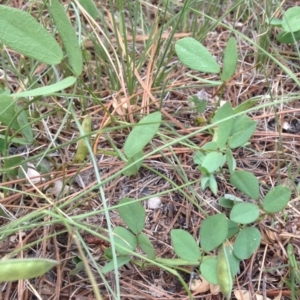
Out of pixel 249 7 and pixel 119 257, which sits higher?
pixel 249 7

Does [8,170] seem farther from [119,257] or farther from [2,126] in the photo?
[119,257]

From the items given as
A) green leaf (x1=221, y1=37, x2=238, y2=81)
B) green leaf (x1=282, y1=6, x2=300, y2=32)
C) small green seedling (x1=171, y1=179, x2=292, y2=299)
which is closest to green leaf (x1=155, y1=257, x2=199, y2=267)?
small green seedling (x1=171, y1=179, x2=292, y2=299)

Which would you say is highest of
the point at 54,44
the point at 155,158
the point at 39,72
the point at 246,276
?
the point at 54,44

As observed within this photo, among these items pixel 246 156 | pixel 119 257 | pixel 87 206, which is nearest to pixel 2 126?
pixel 87 206

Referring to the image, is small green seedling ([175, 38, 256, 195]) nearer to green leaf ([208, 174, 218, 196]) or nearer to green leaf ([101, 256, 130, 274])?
green leaf ([208, 174, 218, 196])

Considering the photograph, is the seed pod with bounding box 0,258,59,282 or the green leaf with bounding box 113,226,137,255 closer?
the seed pod with bounding box 0,258,59,282

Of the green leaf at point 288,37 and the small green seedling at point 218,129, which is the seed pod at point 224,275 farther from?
the green leaf at point 288,37

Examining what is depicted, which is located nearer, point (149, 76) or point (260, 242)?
point (260, 242)
